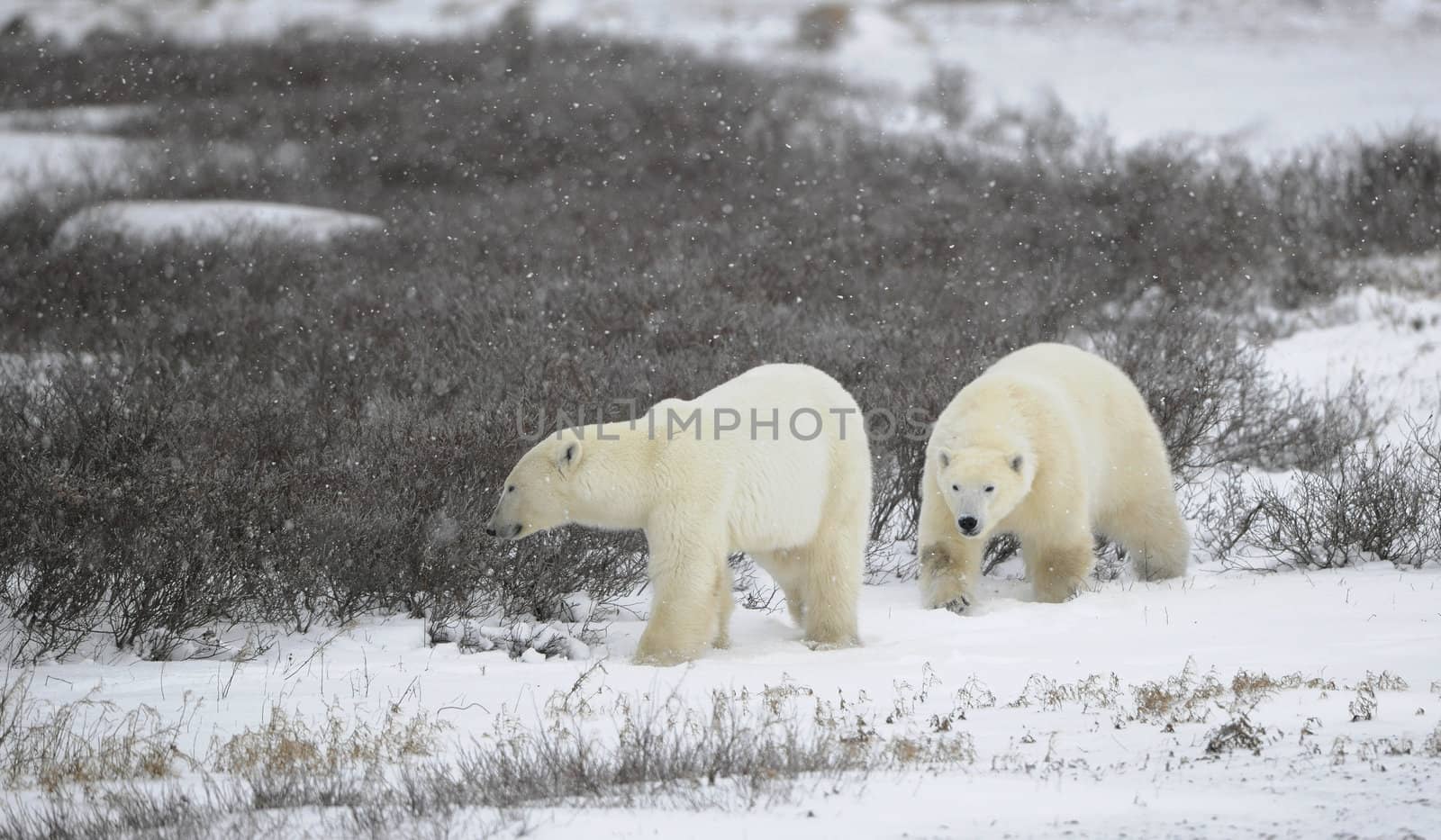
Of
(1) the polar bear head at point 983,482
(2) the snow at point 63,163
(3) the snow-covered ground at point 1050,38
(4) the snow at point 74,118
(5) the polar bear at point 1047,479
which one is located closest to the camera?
(1) the polar bear head at point 983,482

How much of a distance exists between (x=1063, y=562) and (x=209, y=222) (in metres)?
10.5

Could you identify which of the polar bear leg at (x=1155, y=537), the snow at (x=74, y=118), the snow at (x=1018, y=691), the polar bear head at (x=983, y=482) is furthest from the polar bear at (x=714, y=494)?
the snow at (x=74, y=118)

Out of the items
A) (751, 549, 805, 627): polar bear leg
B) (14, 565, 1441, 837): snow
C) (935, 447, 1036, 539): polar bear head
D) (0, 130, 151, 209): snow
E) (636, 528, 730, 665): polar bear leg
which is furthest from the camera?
(0, 130, 151, 209): snow

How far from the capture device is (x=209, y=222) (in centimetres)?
1302

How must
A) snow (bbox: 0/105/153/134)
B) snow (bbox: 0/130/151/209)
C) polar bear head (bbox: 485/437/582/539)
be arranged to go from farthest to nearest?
snow (bbox: 0/105/153/134), snow (bbox: 0/130/151/209), polar bear head (bbox: 485/437/582/539)

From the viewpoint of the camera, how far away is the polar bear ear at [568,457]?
427 cm

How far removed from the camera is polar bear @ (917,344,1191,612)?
5.04 m

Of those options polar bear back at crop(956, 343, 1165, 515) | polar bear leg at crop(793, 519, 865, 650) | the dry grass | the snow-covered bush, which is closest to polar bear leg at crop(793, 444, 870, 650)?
polar bear leg at crop(793, 519, 865, 650)

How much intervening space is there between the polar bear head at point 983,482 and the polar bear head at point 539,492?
1509 millimetres

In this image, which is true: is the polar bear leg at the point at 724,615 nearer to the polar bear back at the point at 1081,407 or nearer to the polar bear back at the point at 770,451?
the polar bear back at the point at 770,451

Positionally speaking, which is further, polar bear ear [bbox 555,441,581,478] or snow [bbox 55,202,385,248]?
snow [bbox 55,202,385,248]

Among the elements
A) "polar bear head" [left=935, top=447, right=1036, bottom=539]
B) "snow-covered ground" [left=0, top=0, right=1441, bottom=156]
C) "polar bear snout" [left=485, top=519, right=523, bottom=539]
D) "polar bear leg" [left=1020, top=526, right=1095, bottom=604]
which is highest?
"snow-covered ground" [left=0, top=0, right=1441, bottom=156]

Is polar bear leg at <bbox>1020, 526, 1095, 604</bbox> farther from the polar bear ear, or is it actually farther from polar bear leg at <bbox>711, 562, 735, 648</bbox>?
the polar bear ear

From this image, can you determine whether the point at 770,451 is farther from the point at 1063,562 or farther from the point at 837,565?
the point at 1063,562
